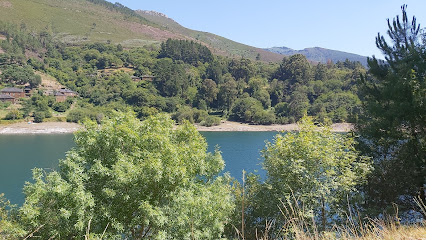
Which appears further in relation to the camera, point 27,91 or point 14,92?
point 27,91

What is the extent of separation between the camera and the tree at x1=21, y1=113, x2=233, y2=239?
26.4 feet

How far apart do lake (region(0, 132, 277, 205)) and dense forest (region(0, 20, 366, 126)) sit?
65.8ft

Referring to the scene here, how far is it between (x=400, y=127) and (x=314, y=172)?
3.97m

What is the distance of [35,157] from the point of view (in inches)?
1526

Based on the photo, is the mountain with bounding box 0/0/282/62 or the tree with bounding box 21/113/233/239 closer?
the tree with bounding box 21/113/233/239

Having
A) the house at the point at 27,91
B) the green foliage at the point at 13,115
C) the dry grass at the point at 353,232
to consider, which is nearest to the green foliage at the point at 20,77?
→ the house at the point at 27,91

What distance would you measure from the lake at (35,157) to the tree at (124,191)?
13.9m

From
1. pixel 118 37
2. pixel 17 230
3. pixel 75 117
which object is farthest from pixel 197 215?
pixel 118 37

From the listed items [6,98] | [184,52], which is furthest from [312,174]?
[184,52]

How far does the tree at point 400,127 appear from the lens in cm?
1027

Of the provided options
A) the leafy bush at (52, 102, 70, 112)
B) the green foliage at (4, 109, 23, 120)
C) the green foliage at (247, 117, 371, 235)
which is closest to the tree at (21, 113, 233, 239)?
the green foliage at (247, 117, 371, 235)

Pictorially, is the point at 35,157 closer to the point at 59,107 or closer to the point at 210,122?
the point at 59,107

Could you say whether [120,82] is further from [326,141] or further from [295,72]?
[326,141]

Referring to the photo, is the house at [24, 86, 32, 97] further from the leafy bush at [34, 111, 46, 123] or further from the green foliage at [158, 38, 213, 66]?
the green foliage at [158, 38, 213, 66]
